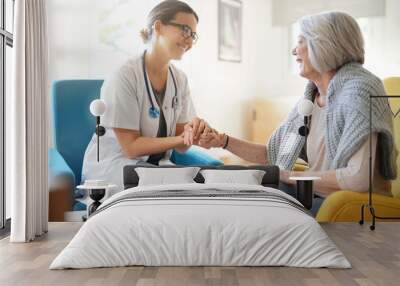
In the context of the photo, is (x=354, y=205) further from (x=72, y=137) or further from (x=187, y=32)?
(x=72, y=137)

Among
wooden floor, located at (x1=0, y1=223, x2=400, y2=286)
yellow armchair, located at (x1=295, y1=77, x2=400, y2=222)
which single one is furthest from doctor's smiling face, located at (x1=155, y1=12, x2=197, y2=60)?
wooden floor, located at (x1=0, y1=223, x2=400, y2=286)

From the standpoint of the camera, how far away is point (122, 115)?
6.02m

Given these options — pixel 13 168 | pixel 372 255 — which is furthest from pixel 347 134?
pixel 13 168

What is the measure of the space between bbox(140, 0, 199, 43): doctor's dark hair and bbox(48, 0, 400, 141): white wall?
0.06m

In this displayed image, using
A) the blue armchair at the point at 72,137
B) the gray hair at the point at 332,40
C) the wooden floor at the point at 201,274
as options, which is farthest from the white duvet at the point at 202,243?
the gray hair at the point at 332,40

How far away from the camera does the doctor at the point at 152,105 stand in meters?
6.03

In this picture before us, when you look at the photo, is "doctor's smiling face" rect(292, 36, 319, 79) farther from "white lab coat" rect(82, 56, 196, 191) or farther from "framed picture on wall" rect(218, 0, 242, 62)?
"white lab coat" rect(82, 56, 196, 191)

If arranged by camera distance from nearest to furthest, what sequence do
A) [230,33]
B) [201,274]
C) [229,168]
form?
[201,274], [229,168], [230,33]

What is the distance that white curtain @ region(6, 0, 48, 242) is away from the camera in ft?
A: 16.3

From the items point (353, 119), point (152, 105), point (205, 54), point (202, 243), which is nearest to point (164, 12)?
point (205, 54)

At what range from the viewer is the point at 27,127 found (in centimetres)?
503

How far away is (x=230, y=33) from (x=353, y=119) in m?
1.45

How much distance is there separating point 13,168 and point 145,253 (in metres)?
1.62

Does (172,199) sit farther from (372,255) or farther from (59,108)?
(59,108)
